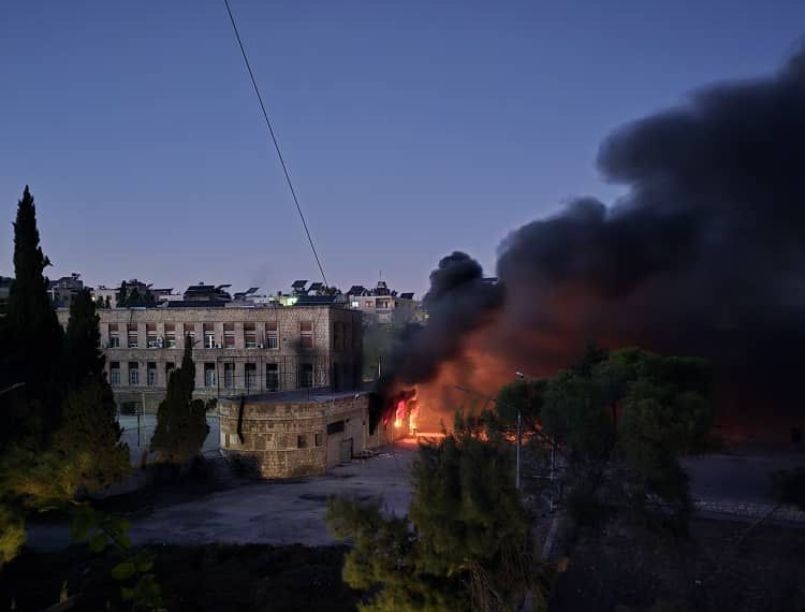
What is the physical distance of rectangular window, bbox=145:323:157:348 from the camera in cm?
5403

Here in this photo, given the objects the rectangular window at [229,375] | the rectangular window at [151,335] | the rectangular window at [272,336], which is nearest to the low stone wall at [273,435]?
the rectangular window at [272,336]

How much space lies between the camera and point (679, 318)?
46906 millimetres

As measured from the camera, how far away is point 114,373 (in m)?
55.1

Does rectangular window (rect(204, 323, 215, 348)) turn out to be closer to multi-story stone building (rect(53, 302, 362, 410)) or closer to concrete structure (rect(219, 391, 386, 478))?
multi-story stone building (rect(53, 302, 362, 410))

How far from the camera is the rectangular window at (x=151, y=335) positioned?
177 ft

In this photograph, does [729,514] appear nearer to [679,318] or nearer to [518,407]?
[518,407]

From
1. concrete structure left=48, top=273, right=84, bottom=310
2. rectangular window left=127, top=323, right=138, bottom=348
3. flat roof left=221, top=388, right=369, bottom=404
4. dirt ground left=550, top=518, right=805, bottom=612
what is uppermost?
concrete structure left=48, top=273, right=84, bottom=310

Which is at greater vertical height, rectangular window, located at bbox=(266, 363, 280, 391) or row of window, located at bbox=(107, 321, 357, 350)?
row of window, located at bbox=(107, 321, 357, 350)

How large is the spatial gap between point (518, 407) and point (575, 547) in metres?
6.02

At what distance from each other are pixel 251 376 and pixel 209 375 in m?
3.53

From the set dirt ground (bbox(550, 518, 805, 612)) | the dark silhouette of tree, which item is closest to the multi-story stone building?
dirt ground (bbox(550, 518, 805, 612))

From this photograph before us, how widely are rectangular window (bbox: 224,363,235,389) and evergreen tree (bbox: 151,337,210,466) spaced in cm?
2019

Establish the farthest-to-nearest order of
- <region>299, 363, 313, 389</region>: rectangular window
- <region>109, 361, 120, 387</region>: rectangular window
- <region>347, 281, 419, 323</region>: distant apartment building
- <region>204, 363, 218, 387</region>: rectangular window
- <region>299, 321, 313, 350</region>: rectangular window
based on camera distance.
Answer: <region>347, 281, 419, 323</region>: distant apartment building, <region>109, 361, 120, 387</region>: rectangular window, <region>204, 363, 218, 387</region>: rectangular window, <region>299, 363, 313, 389</region>: rectangular window, <region>299, 321, 313, 350</region>: rectangular window

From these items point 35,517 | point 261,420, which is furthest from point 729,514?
point 35,517
